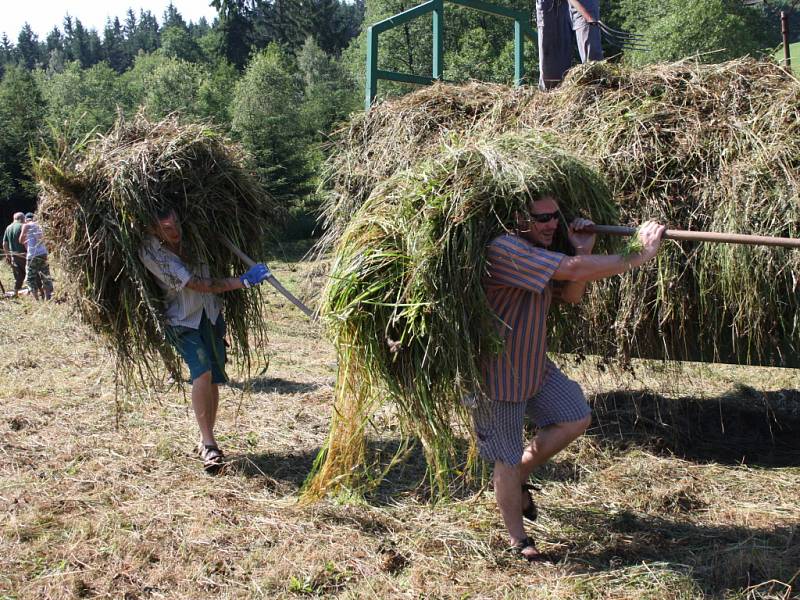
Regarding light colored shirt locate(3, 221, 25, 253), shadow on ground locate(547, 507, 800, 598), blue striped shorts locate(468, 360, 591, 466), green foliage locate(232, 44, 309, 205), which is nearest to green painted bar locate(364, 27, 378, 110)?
blue striped shorts locate(468, 360, 591, 466)

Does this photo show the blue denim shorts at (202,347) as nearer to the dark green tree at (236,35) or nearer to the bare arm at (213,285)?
the bare arm at (213,285)

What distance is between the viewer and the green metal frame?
6672 millimetres

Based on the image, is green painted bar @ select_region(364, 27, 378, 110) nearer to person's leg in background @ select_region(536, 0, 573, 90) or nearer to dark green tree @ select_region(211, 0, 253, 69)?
person's leg in background @ select_region(536, 0, 573, 90)

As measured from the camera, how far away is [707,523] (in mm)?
3906

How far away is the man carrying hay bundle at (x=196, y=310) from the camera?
458 centimetres

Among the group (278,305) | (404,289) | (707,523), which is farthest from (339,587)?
(278,305)

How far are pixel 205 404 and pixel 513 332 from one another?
7.31ft

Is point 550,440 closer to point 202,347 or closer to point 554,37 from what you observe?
point 202,347

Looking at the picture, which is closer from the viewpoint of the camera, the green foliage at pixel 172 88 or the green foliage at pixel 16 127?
the green foliage at pixel 16 127

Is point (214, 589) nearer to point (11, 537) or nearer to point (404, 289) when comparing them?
point (11, 537)

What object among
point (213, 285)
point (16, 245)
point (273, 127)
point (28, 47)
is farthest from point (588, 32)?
point (28, 47)

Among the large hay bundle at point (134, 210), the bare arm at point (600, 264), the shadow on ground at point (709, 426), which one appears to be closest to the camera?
the bare arm at point (600, 264)

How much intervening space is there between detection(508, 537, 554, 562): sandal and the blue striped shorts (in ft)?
1.25

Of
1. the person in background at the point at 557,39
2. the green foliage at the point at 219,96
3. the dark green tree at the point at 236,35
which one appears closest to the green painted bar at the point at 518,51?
the person in background at the point at 557,39
